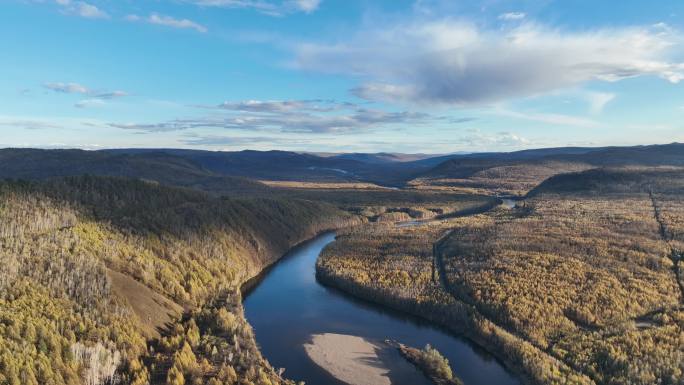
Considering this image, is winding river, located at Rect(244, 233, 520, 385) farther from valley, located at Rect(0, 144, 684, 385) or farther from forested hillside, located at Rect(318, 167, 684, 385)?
forested hillside, located at Rect(318, 167, 684, 385)

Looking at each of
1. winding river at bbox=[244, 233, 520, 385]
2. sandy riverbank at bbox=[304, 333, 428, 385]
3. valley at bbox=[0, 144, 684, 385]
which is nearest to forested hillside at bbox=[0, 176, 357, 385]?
valley at bbox=[0, 144, 684, 385]

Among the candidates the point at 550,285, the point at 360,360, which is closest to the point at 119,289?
the point at 360,360

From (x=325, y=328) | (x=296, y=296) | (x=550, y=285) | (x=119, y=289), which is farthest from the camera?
(x=296, y=296)

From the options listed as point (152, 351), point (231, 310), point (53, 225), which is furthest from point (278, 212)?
point (152, 351)

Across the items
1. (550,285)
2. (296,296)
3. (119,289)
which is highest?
(119,289)

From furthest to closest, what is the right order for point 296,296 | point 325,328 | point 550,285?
1. point 296,296
2. point 550,285
3. point 325,328

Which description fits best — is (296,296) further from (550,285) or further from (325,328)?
(550,285)

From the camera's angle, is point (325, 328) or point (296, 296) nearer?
point (325, 328)
